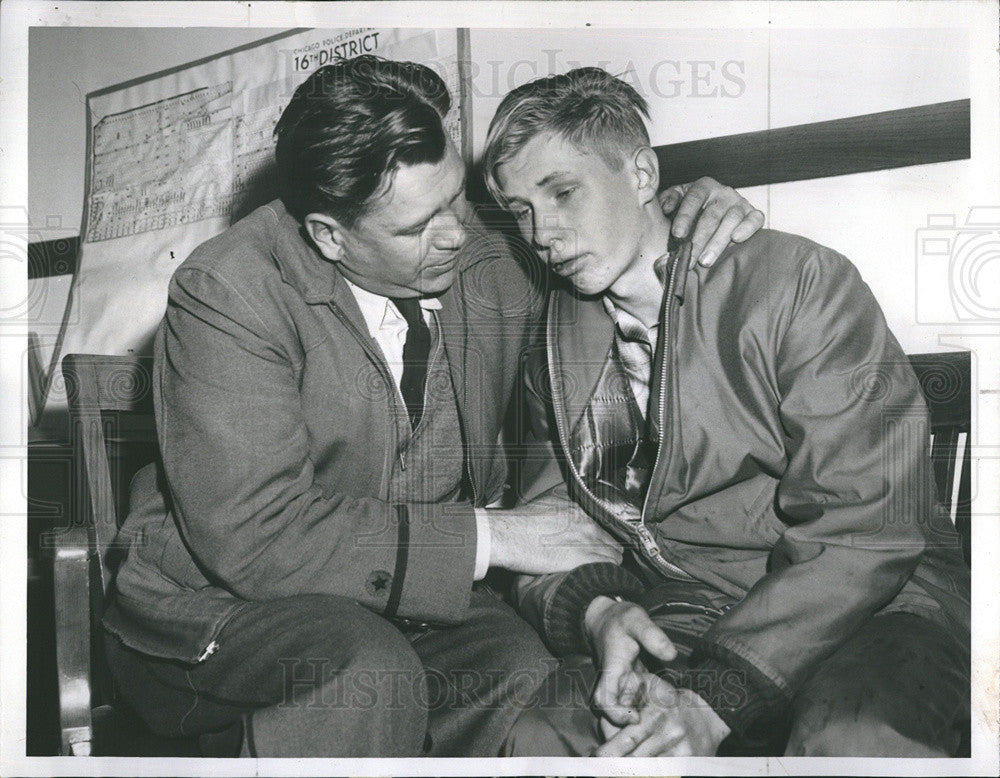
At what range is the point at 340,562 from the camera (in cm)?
143

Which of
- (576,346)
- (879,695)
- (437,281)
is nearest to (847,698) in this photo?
(879,695)

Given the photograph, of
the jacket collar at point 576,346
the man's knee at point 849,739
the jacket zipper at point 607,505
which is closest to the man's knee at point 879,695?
the man's knee at point 849,739

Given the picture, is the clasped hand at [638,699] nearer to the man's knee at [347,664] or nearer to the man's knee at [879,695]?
the man's knee at [879,695]

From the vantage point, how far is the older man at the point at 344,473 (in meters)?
1.42

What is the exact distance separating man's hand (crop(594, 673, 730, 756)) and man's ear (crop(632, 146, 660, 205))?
72cm

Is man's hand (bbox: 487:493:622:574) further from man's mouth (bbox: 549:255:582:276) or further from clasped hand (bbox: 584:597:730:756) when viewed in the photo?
man's mouth (bbox: 549:255:582:276)

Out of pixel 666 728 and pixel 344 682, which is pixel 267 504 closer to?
pixel 344 682

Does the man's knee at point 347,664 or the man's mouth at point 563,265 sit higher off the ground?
the man's mouth at point 563,265

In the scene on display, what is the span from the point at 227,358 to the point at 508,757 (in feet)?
2.39

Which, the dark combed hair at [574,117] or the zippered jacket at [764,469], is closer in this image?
the zippered jacket at [764,469]

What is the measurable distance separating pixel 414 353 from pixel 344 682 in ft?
1.63

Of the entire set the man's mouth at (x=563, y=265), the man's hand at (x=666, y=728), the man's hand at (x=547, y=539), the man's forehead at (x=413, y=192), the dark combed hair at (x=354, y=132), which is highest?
the dark combed hair at (x=354, y=132)

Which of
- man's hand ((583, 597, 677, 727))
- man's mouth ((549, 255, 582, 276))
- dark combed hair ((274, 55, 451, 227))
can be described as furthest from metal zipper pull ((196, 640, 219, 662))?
man's mouth ((549, 255, 582, 276))

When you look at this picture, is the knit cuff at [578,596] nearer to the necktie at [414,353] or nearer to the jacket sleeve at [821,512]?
the jacket sleeve at [821,512]
